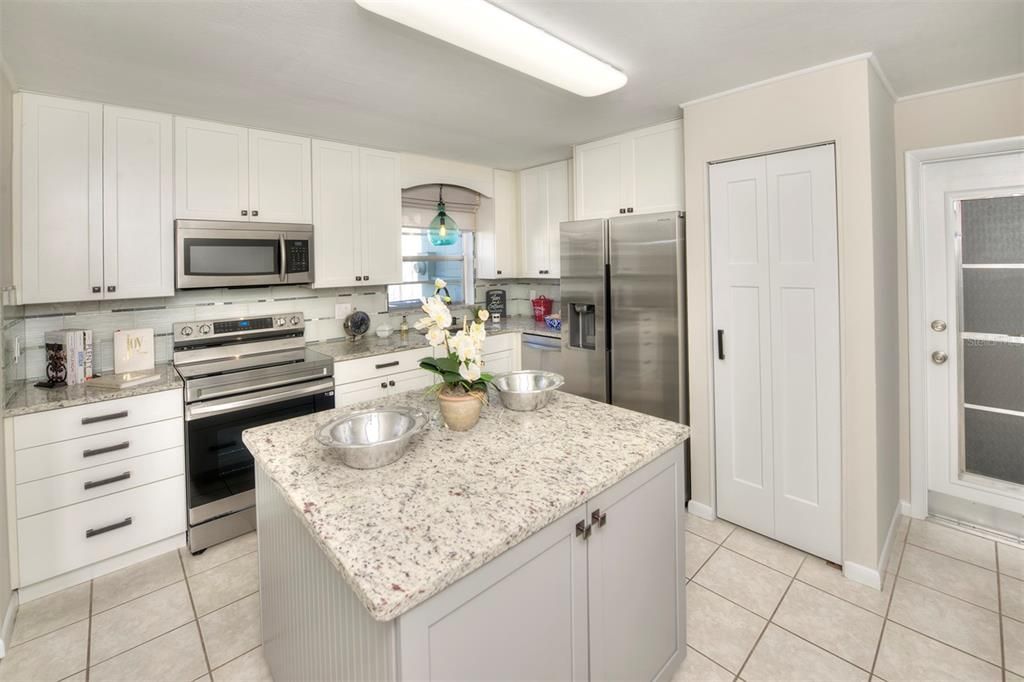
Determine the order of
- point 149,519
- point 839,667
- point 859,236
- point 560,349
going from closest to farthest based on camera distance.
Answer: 1. point 839,667
2. point 859,236
3. point 149,519
4. point 560,349

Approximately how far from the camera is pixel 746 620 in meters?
2.06

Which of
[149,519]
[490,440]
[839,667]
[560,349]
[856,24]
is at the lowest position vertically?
[839,667]

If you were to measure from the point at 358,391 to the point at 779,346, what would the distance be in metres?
2.58

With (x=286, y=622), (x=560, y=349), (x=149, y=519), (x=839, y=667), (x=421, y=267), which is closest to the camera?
(x=286, y=622)

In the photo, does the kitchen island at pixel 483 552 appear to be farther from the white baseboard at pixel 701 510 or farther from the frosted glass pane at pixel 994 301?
the frosted glass pane at pixel 994 301

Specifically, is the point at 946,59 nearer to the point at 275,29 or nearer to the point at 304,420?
the point at 275,29

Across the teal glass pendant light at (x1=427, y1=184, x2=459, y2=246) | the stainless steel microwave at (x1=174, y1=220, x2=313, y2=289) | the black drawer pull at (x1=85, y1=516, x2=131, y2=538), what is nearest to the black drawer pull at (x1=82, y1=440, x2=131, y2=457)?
the black drawer pull at (x1=85, y1=516, x2=131, y2=538)

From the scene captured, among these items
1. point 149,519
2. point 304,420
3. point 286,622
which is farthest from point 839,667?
point 149,519

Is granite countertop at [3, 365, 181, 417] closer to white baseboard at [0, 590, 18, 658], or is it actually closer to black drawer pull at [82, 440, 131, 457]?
black drawer pull at [82, 440, 131, 457]

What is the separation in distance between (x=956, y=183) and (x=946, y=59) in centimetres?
75

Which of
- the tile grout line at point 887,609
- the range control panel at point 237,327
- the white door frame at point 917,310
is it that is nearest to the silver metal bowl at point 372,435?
the tile grout line at point 887,609

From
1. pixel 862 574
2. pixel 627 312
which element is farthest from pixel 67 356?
pixel 862 574

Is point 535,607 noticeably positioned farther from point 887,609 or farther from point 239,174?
point 239,174

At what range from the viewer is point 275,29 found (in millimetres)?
1895
